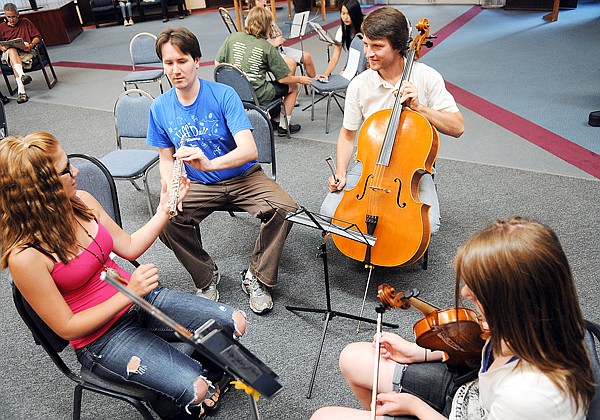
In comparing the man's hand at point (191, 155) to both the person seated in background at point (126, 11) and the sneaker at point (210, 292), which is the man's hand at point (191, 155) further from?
the person seated in background at point (126, 11)

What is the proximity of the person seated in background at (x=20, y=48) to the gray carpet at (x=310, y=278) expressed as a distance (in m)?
3.40

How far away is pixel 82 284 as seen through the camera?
164 centimetres

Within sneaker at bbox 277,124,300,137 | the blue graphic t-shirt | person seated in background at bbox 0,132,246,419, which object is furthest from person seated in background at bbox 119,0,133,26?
person seated in background at bbox 0,132,246,419

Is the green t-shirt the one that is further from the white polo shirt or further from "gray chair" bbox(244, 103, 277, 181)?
the white polo shirt

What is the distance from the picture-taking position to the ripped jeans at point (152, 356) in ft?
5.25

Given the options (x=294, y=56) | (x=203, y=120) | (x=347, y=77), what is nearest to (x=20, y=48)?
(x=294, y=56)

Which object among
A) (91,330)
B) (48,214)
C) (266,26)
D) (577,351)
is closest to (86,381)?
(91,330)

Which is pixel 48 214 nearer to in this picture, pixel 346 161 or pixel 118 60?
pixel 346 161

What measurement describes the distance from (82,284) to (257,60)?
2.67 meters

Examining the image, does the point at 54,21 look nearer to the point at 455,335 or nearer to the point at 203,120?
the point at 203,120

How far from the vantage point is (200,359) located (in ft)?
6.01

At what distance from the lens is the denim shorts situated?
1410mm

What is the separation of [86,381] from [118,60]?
711cm

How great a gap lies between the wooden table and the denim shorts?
9.88 meters
